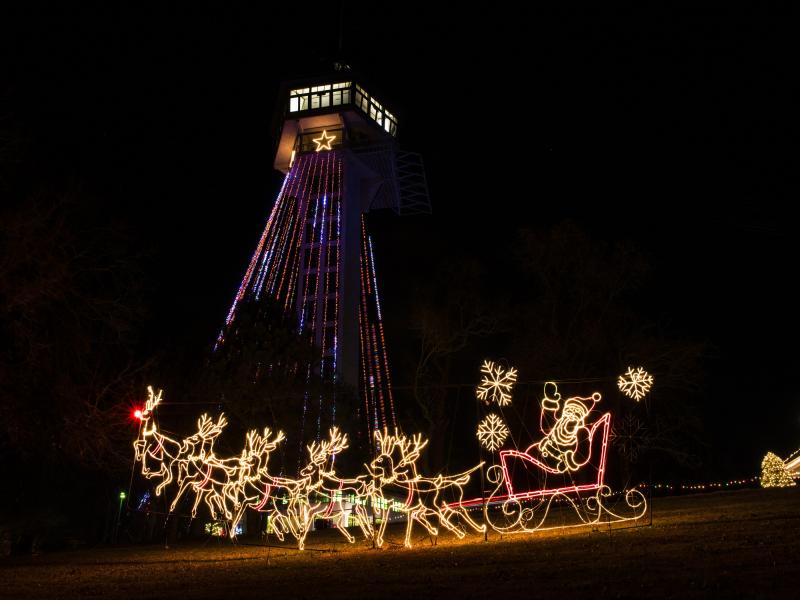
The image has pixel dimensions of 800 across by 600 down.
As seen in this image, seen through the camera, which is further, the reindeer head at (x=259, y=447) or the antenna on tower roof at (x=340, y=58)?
the antenna on tower roof at (x=340, y=58)

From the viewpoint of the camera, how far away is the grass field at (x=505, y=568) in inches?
245

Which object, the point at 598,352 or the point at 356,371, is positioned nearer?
the point at 598,352

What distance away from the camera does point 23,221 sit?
1211 cm

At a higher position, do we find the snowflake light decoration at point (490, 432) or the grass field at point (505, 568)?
the snowflake light decoration at point (490, 432)

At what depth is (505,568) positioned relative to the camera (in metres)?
7.98

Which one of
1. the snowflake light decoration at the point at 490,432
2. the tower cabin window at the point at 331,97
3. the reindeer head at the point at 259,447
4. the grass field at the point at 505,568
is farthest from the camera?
the tower cabin window at the point at 331,97

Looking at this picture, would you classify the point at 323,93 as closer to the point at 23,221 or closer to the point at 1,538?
the point at 1,538

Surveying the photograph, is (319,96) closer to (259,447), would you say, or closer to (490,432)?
(259,447)

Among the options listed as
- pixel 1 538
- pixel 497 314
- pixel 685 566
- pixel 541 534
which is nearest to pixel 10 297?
pixel 541 534

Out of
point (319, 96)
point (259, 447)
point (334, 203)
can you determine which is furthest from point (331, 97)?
point (259, 447)

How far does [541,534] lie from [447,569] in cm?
468

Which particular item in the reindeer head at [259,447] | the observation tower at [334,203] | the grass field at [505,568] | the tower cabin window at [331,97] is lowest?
the grass field at [505,568]

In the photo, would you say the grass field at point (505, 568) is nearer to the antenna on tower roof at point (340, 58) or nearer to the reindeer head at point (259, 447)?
the reindeer head at point (259, 447)

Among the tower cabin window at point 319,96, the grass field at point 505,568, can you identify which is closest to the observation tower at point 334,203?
the tower cabin window at point 319,96
